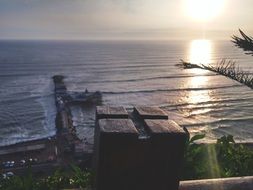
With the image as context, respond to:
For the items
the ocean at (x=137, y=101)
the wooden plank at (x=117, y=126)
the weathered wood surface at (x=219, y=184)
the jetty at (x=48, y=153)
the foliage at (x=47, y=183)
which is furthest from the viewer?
the ocean at (x=137, y=101)

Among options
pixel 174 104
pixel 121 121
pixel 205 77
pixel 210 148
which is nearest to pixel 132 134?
pixel 121 121

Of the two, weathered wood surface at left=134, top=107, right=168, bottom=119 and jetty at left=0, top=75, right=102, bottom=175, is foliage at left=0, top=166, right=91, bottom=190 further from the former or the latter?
jetty at left=0, top=75, right=102, bottom=175

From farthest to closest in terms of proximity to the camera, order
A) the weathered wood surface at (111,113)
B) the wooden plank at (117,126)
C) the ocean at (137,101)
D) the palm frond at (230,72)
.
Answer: the ocean at (137,101) → the palm frond at (230,72) → the weathered wood surface at (111,113) → the wooden plank at (117,126)

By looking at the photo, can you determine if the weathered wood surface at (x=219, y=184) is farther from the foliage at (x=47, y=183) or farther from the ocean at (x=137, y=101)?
the ocean at (x=137, y=101)

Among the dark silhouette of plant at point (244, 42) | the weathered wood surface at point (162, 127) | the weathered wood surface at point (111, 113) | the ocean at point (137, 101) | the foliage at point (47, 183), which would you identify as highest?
the dark silhouette of plant at point (244, 42)

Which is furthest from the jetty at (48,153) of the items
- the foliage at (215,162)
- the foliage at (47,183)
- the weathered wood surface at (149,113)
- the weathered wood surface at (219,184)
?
the weathered wood surface at (149,113)

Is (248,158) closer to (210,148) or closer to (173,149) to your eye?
(210,148)
